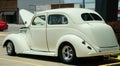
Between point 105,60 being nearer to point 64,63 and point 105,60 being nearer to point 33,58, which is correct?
point 64,63

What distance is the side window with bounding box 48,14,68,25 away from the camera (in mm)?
12719

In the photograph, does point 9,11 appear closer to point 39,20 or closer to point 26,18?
point 26,18

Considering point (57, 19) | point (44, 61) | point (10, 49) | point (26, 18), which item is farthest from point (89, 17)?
point (10, 49)

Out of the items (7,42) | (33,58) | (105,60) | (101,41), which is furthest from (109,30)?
(7,42)

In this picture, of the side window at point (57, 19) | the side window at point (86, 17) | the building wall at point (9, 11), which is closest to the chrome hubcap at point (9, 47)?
the side window at point (57, 19)

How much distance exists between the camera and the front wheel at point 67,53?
11984 mm

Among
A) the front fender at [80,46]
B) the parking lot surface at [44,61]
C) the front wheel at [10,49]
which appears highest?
the front fender at [80,46]

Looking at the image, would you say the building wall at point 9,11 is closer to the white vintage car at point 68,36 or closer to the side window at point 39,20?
the side window at point 39,20

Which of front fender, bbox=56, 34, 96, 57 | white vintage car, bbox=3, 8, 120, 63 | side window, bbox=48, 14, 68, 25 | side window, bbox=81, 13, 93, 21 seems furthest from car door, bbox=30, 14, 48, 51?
side window, bbox=81, 13, 93, 21

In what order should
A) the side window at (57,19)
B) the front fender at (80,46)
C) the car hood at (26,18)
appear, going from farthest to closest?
the car hood at (26,18), the side window at (57,19), the front fender at (80,46)

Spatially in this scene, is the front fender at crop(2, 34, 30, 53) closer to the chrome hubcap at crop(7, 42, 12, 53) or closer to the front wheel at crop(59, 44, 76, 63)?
the chrome hubcap at crop(7, 42, 12, 53)

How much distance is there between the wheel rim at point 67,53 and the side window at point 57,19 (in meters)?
0.92

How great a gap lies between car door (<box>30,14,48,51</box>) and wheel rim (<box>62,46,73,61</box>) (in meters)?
1.03

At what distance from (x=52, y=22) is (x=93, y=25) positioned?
1613 millimetres
